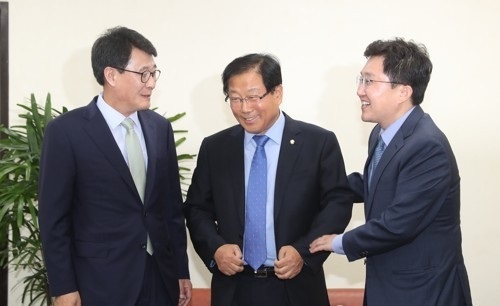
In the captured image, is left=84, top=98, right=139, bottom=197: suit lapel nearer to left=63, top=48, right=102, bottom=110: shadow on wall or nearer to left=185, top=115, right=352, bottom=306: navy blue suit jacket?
left=185, top=115, right=352, bottom=306: navy blue suit jacket

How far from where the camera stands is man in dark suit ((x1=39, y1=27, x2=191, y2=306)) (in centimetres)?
241

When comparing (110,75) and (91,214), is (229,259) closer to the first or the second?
(91,214)

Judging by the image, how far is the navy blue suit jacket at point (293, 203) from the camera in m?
2.62

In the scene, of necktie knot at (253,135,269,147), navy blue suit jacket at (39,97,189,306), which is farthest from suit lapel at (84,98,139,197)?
necktie knot at (253,135,269,147)

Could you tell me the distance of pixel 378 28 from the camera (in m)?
4.28

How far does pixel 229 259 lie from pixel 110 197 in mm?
520

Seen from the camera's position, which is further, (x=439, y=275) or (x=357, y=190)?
(x=357, y=190)

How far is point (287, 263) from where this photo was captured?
2.49 m

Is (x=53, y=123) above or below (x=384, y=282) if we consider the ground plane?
above

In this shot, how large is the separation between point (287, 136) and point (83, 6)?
218 centimetres

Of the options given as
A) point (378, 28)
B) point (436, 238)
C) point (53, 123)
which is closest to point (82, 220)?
point (53, 123)

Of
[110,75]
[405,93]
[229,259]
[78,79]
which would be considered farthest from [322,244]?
[78,79]

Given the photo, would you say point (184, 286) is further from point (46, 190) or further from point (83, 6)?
point (83, 6)

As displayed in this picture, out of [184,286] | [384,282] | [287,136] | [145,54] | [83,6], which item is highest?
[83,6]
